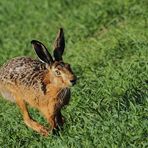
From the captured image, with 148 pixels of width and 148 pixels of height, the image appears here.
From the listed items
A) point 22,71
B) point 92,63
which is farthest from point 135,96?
point 92,63

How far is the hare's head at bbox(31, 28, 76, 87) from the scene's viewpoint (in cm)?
713

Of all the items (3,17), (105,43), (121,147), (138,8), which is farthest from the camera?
(3,17)

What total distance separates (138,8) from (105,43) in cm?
141

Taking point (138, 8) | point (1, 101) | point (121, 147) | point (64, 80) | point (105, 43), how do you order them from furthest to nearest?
1. point (138, 8)
2. point (105, 43)
3. point (1, 101)
4. point (64, 80)
5. point (121, 147)

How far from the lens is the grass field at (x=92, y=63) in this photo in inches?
267

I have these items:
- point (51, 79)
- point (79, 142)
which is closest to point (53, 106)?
point (51, 79)

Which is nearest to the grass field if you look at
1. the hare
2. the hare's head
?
the hare

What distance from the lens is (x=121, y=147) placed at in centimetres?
632

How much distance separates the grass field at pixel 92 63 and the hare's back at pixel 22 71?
17.7 inches

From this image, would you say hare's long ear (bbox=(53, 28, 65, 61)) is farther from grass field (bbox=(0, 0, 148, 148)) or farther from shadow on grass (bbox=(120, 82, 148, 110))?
shadow on grass (bbox=(120, 82, 148, 110))

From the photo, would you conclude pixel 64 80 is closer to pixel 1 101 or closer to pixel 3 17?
pixel 1 101

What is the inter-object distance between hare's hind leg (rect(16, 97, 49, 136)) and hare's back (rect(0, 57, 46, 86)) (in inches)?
9.0

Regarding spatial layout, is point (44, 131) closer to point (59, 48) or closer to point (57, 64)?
point (57, 64)

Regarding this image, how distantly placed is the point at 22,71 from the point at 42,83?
385 mm
